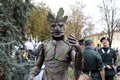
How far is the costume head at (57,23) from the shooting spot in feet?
16.0

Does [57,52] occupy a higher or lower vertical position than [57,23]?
lower

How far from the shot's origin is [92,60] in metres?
9.09

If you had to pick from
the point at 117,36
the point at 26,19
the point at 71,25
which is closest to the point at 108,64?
the point at 26,19

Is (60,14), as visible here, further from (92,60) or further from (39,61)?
(92,60)

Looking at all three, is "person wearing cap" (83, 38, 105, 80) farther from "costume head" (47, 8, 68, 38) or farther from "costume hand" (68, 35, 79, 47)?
"costume hand" (68, 35, 79, 47)

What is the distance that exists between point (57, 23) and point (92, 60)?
14.2ft

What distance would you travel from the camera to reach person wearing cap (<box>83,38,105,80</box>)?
902 centimetres

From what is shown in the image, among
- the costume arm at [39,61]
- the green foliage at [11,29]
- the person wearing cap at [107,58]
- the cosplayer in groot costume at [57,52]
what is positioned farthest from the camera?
the person wearing cap at [107,58]

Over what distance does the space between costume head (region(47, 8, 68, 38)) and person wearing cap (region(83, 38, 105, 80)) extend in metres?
4.06

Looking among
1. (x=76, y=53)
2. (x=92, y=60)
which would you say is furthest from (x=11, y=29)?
(x=76, y=53)

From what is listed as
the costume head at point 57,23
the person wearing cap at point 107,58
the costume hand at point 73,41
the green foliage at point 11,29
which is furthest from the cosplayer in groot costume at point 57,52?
the person wearing cap at point 107,58

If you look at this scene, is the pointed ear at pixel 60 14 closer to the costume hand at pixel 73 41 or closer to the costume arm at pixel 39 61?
the costume arm at pixel 39 61

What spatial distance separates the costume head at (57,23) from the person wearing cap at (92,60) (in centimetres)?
406

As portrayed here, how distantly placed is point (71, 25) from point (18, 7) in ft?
141
